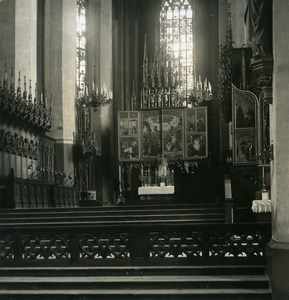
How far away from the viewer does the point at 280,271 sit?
8.18 metres

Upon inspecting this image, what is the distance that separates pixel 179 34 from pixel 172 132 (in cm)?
909

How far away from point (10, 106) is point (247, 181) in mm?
7048

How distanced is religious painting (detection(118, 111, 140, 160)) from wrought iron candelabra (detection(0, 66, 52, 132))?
13.5 ft

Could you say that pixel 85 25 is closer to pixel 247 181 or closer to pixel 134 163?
pixel 134 163

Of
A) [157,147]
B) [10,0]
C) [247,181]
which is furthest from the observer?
[157,147]

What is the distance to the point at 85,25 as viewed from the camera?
2755 cm

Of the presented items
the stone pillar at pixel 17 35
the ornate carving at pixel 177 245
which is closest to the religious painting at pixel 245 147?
the ornate carving at pixel 177 245

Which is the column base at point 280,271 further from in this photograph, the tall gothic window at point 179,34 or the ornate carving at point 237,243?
the tall gothic window at point 179,34

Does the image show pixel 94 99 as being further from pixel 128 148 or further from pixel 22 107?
pixel 22 107

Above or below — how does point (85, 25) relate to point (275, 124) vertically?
above

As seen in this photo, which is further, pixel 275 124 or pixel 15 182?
pixel 15 182

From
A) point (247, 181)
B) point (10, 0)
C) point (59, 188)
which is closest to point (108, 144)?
point (59, 188)

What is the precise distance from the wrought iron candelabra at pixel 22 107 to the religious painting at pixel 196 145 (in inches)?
237

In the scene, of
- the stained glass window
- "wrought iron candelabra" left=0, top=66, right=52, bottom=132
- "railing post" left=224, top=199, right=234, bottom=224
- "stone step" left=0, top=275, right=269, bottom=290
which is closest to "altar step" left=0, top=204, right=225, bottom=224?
"railing post" left=224, top=199, right=234, bottom=224
